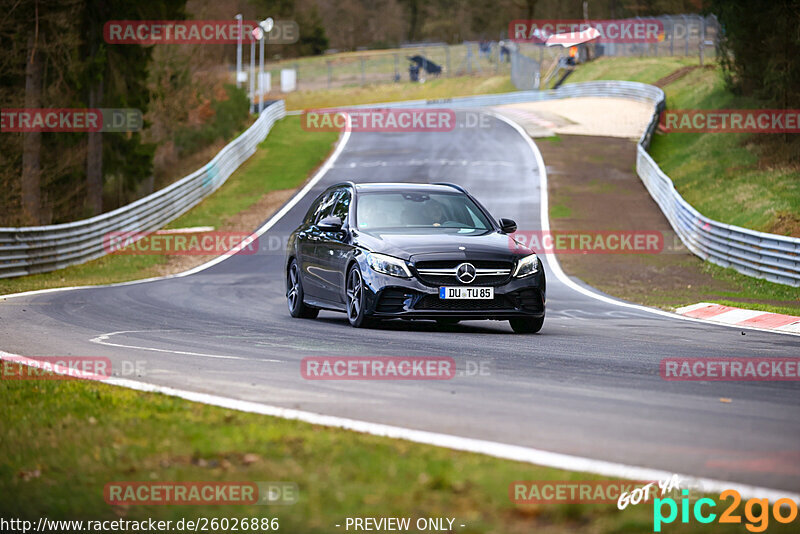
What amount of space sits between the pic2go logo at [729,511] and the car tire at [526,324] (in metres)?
7.67

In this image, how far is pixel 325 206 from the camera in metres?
14.9

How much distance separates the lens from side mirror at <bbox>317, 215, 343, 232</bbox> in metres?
13.3

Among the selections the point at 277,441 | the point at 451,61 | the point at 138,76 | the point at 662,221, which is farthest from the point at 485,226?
the point at 451,61

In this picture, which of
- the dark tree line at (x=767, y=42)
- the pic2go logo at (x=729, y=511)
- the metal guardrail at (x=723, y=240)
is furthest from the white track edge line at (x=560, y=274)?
the pic2go logo at (x=729, y=511)

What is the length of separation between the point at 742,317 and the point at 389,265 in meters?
6.15

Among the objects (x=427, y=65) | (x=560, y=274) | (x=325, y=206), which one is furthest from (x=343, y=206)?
(x=427, y=65)

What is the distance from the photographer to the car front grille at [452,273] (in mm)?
11789

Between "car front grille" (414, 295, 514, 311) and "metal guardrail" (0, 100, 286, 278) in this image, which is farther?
"metal guardrail" (0, 100, 286, 278)

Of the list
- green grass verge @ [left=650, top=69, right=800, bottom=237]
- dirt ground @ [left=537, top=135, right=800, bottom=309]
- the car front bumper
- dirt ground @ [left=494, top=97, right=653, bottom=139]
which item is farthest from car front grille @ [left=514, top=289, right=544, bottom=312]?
dirt ground @ [left=494, top=97, right=653, bottom=139]

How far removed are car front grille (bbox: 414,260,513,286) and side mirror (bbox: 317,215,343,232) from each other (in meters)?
1.80

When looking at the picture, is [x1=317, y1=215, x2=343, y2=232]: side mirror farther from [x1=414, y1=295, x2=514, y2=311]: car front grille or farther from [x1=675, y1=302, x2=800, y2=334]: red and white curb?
[x1=675, y1=302, x2=800, y2=334]: red and white curb

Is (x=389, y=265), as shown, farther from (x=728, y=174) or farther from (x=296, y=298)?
(x=728, y=174)

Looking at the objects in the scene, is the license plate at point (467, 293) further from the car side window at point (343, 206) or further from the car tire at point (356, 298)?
the car side window at point (343, 206)

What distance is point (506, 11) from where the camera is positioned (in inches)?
4938
